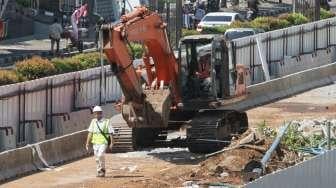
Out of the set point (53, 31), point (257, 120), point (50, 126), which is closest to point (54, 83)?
point (50, 126)

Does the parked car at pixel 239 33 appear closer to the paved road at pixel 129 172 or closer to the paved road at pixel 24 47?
the paved road at pixel 24 47

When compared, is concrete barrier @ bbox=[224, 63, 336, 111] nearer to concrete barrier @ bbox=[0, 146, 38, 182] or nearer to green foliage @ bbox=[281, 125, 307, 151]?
concrete barrier @ bbox=[0, 146, 38, 182]

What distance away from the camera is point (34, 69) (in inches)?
1083

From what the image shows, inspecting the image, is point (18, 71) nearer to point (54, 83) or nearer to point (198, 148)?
point (54, 83)

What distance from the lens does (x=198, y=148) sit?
24.9 m

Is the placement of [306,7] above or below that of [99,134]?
above

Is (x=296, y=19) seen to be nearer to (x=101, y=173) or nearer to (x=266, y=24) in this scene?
(x=266, y=24)

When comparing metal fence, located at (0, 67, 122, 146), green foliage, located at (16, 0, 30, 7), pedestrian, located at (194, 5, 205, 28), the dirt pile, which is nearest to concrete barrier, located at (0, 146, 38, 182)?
metal fence, located at (0, 67, 122, 146)

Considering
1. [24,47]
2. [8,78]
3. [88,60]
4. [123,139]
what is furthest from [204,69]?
[24,47]

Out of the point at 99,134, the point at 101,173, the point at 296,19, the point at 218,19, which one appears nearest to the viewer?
the point at 99,134

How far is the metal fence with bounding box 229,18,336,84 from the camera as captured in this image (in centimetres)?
3628

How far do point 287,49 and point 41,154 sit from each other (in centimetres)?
1779

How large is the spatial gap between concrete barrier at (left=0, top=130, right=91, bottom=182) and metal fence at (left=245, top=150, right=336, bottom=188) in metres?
7.78

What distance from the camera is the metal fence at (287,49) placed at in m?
36.3
